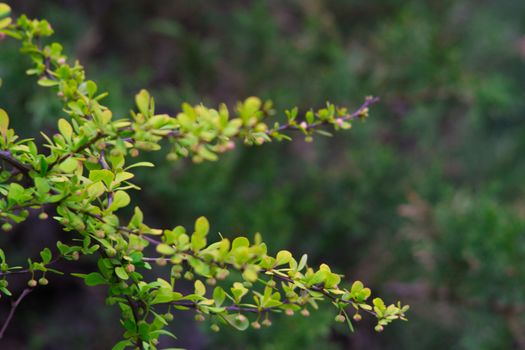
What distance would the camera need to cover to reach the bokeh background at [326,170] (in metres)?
2.13

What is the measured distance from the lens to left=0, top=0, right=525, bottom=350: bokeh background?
2135 millimetres

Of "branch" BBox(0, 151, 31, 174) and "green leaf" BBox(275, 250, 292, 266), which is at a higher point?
"green leaf" BBox(275, 250, 292, 266)

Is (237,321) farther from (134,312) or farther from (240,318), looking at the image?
(134,312)

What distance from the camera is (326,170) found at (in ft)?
9.38

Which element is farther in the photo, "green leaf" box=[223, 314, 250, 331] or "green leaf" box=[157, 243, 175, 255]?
"green leaf" box=[223, 314, 250, 331]

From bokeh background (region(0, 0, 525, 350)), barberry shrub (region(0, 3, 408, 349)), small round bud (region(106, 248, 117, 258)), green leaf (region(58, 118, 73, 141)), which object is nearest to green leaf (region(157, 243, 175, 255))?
barberry shrub (region(0, 3, 408, 349))

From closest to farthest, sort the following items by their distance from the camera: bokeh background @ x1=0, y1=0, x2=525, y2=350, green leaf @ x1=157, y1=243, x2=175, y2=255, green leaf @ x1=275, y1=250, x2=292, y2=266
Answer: green leaf @ x1=157, y1=243, x2=175, y2=255 → green leaf @ x1=275, y1=250, x2=292, y2=266 → bokeh background @ x1=0, y1=0, x2=525, y2=350

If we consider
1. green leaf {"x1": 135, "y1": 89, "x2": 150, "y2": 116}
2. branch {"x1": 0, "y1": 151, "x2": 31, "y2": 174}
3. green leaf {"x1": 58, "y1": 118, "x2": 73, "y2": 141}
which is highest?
green leaf {"x1": 135, "y1": 89, "x2": 150, "y2": 116}

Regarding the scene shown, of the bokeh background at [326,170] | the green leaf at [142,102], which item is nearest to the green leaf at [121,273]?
the green leaf at [142,102]

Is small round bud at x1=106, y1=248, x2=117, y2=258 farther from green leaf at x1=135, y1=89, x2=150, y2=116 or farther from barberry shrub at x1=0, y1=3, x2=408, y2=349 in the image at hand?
green leaf at x1=135, y1=89, x2=150, y2=116

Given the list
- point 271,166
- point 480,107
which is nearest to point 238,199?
point 271,166

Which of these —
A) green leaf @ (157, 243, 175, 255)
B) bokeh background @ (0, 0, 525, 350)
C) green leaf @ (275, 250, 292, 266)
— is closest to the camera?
green leaf @ (157, 243, 175, 255)

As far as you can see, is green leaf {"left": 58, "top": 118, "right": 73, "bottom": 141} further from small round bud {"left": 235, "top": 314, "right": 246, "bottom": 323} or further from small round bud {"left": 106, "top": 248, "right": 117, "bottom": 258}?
small round bud {"left": 235, "top": 314, "right": 246, "bottom": 323}

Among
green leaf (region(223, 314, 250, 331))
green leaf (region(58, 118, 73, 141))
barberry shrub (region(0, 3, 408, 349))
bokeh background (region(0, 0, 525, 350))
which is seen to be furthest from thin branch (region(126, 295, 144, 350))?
bokeh background (region(0, 0, 525, 350))
